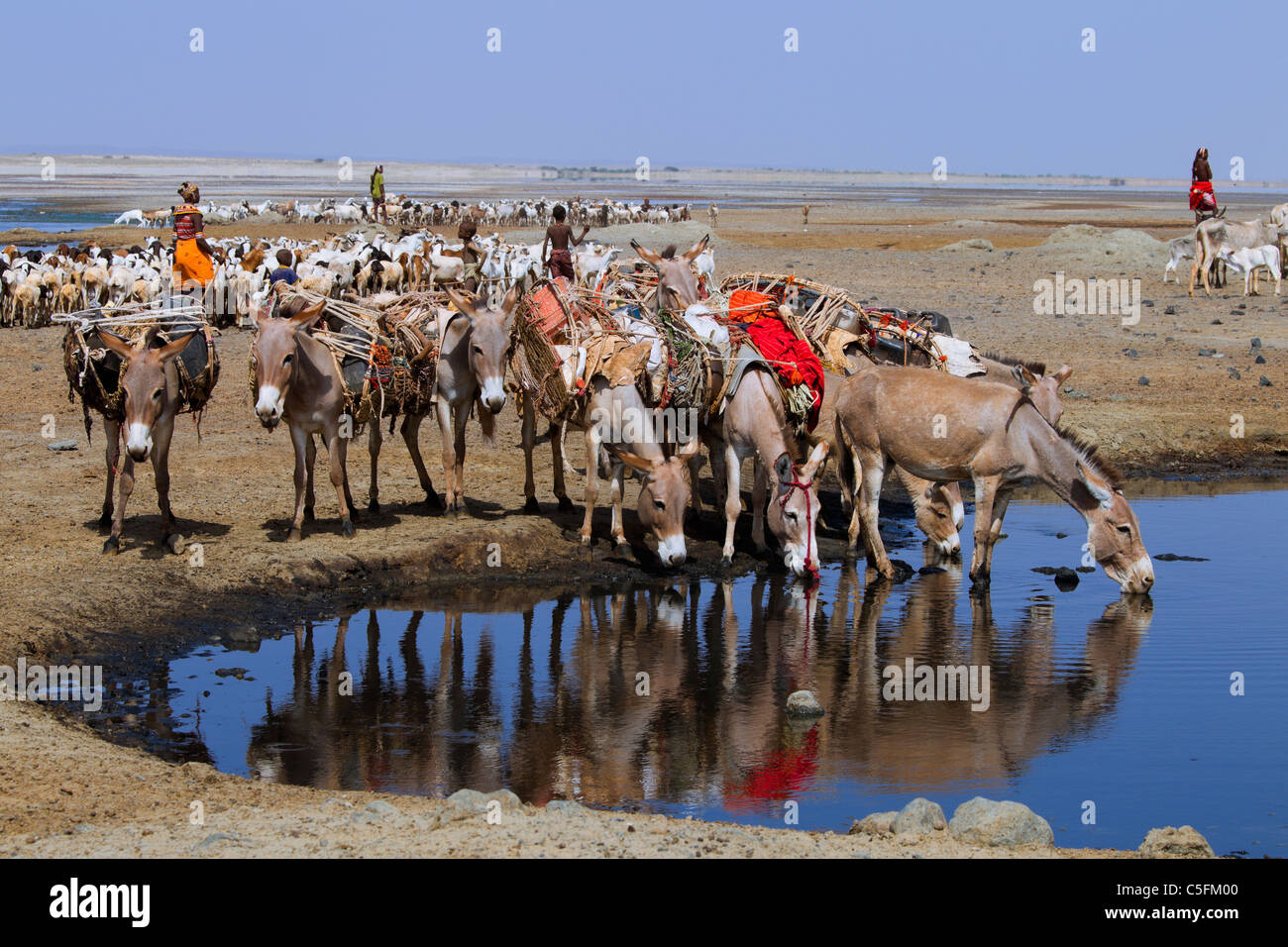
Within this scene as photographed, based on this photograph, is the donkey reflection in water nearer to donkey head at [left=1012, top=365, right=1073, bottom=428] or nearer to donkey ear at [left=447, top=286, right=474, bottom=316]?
donkey head at [left=1012, top=365, right=1073, bottom=428]

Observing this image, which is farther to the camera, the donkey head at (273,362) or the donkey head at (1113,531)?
the donkey head at (1113,531)

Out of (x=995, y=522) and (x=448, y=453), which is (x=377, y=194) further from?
(x=995, y=522)

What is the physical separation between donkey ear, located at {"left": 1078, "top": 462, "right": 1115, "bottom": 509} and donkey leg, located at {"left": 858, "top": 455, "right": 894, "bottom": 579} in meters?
1.86

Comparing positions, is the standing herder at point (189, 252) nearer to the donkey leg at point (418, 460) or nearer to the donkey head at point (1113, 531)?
the donkey leg at point (418, 460)

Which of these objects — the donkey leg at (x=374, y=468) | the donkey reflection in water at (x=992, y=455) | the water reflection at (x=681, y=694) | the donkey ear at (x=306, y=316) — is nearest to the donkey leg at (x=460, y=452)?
the donkey leg at (x=374, y=468)

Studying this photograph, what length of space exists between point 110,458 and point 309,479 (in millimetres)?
1824

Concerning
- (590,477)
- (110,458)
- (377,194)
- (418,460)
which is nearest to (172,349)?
(110,458)

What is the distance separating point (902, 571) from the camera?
46.0 feet

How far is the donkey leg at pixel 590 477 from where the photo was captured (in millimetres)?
14016

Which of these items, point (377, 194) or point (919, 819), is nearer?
point (919, 819)

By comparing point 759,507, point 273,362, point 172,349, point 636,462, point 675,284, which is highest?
point 675,284

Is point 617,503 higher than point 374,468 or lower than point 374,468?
lower

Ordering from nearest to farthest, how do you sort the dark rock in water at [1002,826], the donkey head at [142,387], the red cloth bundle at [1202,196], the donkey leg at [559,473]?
the dark rock in water at [1002,826] → the donkey head at [142,387] → the donkey leg at [559,473] → the red cloth bundle at [1202,196]

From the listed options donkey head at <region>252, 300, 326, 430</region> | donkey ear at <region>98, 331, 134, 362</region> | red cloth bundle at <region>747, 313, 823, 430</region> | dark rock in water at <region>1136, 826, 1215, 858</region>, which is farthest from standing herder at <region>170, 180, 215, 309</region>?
dark rock in water at <region>1136, 826, 1215, 858</region>
